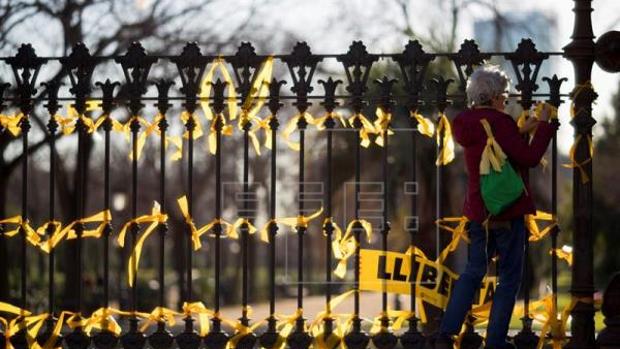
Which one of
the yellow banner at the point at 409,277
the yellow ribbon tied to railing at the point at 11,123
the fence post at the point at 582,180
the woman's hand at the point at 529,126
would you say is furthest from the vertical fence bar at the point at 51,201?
the fence post at the point at 582,180

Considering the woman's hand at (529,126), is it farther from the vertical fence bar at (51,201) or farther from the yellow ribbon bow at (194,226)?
the vertical fence bar at (51,201)

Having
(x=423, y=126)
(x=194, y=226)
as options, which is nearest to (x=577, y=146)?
(x=423, y=126)

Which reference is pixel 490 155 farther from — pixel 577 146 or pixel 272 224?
pixel 272 224

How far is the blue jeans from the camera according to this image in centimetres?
687

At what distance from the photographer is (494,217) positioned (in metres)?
6.90

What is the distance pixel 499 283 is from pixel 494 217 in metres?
0.37

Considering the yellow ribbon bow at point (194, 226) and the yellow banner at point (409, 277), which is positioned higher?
the yellow ribbon bow at point (194, 226)

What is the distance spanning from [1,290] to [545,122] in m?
13.5

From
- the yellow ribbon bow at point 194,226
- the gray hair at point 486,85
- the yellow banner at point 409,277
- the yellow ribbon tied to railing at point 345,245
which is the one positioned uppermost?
the gray hair at point 486,85

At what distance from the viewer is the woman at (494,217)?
270 inches

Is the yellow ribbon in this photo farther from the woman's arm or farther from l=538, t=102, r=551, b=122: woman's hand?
the woman's arm

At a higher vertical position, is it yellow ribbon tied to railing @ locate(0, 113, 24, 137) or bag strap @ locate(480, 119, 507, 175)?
yellow ribbon tied to railing @ locate(0, 113, 24, 137)

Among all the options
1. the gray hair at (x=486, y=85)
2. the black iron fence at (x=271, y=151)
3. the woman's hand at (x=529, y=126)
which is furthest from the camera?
the black iron fence at (x=271, y=151)

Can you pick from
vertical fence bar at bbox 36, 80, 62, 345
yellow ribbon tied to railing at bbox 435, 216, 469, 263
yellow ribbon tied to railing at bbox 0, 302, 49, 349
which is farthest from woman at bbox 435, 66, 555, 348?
yellow ribbon tied to railing at bbox 0, 302, 49, 349
